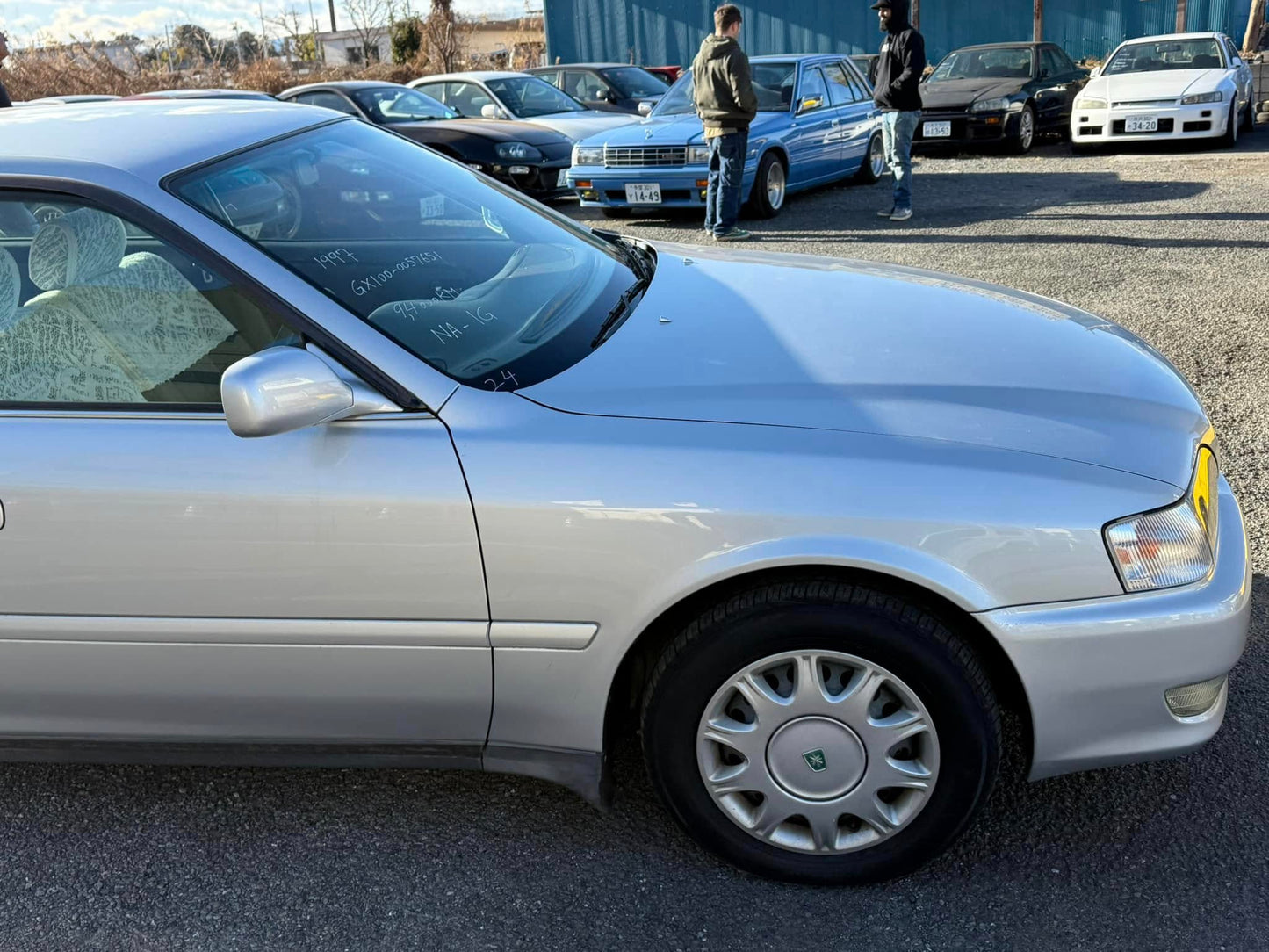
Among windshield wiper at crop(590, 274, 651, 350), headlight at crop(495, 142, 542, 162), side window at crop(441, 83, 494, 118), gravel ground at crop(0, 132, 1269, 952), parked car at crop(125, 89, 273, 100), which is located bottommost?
gravel ground at crop(0, 132, 1269, 952)

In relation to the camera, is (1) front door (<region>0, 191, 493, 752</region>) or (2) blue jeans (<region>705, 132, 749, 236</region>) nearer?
(1) front door (<region>0, 191, 493, 752</region>)

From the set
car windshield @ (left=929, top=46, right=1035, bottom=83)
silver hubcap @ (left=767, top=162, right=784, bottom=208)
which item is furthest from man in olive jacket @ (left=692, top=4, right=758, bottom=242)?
car windshield @ (left=929, top=46, right=1035, bottom=83)

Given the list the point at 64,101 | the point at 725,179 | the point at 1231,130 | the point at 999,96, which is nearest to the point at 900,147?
the point at 725,179

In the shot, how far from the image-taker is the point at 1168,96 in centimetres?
1254

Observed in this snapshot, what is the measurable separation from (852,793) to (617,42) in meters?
26.4

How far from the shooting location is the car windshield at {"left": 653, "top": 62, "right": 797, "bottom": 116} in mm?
10703

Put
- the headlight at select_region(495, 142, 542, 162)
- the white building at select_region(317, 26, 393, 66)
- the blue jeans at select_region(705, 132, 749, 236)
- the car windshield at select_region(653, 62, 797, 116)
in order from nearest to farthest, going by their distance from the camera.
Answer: the blue jeans at select_region(705, 132, 749, 236) → the car windshield at select_region(653, 62, 797, 116) → the headlight at select_region(495, 142, 542, 162) → the white building at select_region(317, 26, 393, 66)

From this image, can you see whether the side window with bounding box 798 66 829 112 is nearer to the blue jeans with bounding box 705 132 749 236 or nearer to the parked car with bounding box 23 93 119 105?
the blue jeans with bounding box 705 132 749 236

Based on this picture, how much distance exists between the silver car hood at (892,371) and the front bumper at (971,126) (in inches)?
428

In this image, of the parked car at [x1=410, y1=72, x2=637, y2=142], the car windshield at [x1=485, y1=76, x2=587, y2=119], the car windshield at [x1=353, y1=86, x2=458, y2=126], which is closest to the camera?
the car windshield at [x1=353, y1=86, x2=458, y2=126]

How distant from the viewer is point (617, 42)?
87.9ft

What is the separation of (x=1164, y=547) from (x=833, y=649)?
0.63 metres

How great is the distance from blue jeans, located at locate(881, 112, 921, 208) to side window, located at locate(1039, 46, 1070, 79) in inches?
234

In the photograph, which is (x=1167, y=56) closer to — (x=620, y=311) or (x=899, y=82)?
(x=899, y=82)
